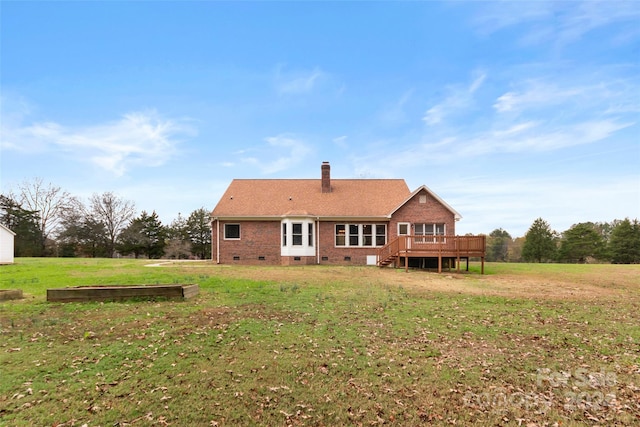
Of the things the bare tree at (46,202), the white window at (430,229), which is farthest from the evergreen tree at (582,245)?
the bare tree at (46,202)

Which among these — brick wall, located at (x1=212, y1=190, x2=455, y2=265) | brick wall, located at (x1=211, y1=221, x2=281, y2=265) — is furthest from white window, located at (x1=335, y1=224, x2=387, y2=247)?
brick wall, located at (x1=211, y1=221, x2=281, y2=265)

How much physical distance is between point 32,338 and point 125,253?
4541 centimetres

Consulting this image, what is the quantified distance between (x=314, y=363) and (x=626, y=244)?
50546 mm

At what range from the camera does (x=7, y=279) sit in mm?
13336

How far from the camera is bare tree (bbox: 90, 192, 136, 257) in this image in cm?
4752

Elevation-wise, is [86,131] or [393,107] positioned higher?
[393,107]

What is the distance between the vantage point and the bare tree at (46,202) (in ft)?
148

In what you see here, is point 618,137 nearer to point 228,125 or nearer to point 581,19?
point 581,19

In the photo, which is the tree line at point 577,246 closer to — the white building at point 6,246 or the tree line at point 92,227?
the tree line at point 92,227

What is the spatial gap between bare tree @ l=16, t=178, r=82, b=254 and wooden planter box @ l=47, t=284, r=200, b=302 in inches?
1792

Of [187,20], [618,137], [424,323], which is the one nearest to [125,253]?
[187,20]

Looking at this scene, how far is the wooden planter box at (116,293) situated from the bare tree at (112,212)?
43.0 meters

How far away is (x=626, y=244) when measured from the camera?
40.5m

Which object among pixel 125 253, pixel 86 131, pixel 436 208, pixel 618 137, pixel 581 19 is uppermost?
pixel 581 19
